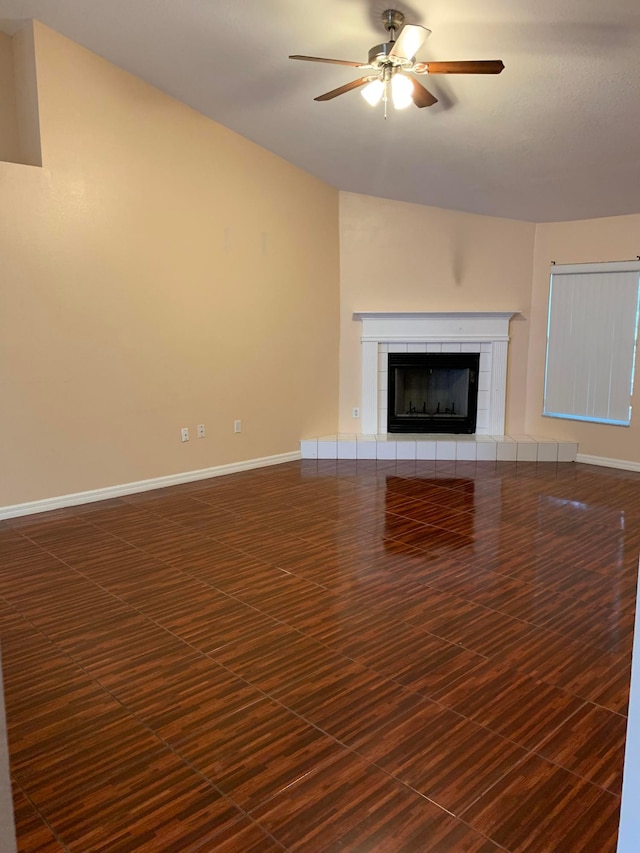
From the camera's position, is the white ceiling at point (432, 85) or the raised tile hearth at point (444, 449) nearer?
the white ceiling at point (432, 85)

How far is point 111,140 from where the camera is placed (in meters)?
4.47

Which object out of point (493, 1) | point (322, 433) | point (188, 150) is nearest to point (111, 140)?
point (188, 150)

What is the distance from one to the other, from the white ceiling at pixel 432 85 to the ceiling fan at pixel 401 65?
0.66ft

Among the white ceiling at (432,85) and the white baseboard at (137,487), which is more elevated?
the white ceiling at (432,85)

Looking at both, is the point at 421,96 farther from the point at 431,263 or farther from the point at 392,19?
the point at 431,263

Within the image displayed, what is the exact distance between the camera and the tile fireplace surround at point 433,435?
614 cm

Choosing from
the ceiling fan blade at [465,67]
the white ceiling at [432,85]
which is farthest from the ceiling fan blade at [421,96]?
the white ceiling at [432,85]

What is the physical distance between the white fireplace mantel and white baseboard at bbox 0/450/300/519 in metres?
1.13

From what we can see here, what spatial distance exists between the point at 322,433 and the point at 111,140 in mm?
3283

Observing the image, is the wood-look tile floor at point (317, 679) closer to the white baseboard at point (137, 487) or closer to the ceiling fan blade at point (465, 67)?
the white baseboard at point (137, 487)

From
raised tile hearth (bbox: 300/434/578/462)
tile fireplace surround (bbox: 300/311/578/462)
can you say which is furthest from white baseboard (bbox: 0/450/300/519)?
tile fireplace surround (bbox: 300/311/578/462)

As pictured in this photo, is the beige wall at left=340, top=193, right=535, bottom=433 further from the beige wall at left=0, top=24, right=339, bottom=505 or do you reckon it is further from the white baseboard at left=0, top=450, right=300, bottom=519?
the white baseboard at left=0, top=450, right=300, bottom=519

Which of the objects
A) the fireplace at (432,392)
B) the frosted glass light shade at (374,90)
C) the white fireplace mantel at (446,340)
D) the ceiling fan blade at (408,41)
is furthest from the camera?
the fireplace at (432,392)

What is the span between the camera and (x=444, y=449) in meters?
6.19
